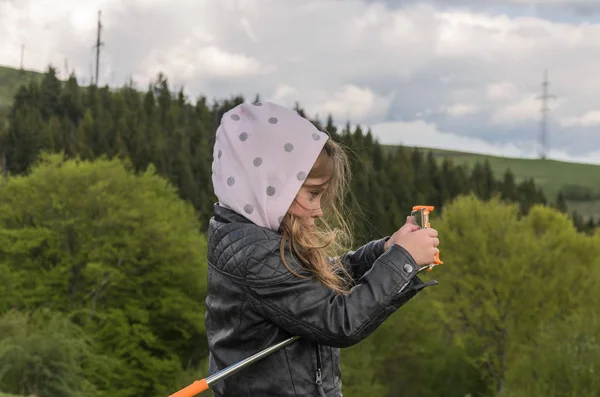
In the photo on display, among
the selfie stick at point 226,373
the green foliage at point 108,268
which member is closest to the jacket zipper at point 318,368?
the selfie stick at point 226,373

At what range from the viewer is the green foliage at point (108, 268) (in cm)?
3866

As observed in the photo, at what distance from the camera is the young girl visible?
2074mm

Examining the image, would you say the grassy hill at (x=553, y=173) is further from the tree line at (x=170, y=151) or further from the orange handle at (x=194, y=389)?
the orange handle at (x=194, y=389)

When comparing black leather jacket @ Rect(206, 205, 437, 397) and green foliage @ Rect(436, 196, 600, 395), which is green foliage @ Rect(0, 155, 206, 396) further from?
black leather jacket @ Rect(206, 205, 437, 397)

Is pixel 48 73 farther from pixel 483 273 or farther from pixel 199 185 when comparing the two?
pixel 483 273

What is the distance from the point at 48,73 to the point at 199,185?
50249 mm

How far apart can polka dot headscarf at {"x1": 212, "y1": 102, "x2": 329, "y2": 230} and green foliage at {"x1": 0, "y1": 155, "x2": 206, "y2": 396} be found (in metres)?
36.4

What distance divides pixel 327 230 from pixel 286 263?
0.24 metres

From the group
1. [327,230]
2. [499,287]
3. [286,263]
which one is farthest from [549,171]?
[286,263]

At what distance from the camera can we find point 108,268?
127 feet

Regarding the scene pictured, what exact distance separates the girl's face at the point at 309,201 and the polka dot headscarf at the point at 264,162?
6cm

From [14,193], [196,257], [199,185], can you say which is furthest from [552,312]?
[199,185]

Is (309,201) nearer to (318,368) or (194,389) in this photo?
(318,368)

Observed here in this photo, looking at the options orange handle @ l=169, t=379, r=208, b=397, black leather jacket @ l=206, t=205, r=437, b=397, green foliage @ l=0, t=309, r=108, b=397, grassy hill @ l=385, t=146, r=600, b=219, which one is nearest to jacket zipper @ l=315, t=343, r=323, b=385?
black leather jacket @ l=206, t=205, r=437, b=397
